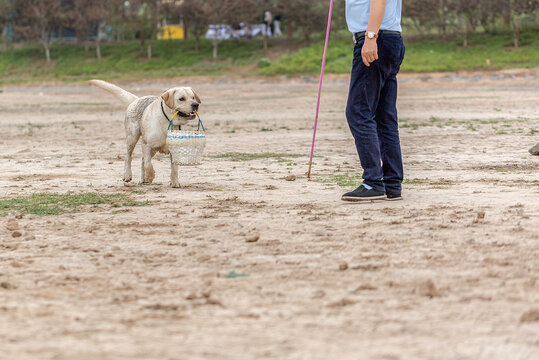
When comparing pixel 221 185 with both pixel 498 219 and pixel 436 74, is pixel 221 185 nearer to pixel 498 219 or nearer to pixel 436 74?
pixel 498 219

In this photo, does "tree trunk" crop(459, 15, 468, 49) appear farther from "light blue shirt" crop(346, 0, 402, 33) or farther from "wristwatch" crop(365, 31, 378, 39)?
"wristwatch" crop(365, 31, 378, 39)

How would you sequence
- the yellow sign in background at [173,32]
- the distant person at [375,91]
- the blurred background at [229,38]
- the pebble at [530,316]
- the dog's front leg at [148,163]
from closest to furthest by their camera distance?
the pebble at [530,316], the distant person at [375,91], the dog's front leg at [148,163], the blurred background at [229,38], the yellow sign in background at [173,32]

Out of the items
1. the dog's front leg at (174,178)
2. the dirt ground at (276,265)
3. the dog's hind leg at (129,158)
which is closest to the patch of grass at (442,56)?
the dirt ground at (276,265)

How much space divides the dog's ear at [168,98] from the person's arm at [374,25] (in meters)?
2.56

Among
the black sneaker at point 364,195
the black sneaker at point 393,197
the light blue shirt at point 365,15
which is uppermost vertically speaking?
the light blue shirt at point 365,15

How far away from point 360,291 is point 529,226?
85.9 inches

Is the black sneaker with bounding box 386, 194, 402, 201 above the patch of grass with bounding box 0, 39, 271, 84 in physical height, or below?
above

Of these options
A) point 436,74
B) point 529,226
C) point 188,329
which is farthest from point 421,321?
point 436,74

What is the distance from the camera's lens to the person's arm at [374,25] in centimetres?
709

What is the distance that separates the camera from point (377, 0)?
7.10m

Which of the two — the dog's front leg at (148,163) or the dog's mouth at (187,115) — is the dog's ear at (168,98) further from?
the dog's front leg at (148,163)

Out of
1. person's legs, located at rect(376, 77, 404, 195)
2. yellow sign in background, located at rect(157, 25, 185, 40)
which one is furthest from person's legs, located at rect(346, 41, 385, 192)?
yellow sign in background, located at rect(157, 25, 185, 40)

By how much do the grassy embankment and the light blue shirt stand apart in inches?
1451

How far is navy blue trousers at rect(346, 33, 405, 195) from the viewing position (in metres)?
7.32
